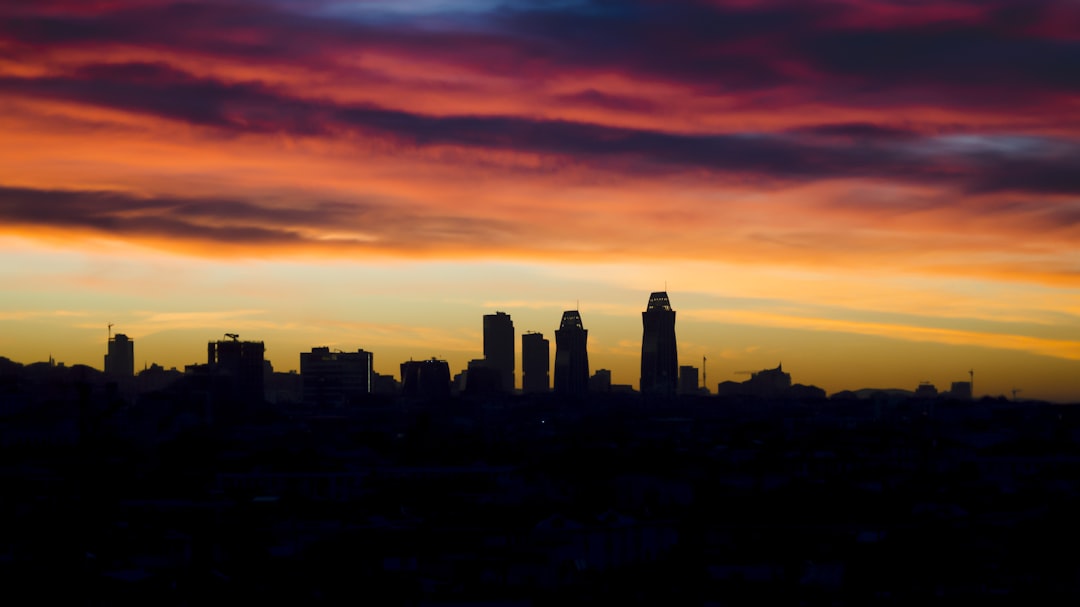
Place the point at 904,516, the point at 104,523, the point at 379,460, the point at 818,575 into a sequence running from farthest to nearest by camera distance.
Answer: the point at 379,460 → the point at 904,516 → the point at 104,523 → the point at 818,575

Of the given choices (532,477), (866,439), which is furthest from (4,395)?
(532,477)

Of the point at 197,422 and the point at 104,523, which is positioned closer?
the point at 104,523

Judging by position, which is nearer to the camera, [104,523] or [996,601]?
[996,601]

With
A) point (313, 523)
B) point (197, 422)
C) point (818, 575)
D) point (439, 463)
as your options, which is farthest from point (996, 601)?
point (197, 422)

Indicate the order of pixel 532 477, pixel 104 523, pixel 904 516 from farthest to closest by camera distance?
pixel 532 477 → pixel 904 516 → pixel 104 523

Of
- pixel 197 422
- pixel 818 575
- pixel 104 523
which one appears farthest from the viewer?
pixel 197 422

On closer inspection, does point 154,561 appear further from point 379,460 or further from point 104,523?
point 379,460

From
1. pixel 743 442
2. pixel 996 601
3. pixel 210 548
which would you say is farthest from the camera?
pixel 743 442

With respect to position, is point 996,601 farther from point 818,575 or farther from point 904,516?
point 904,516
